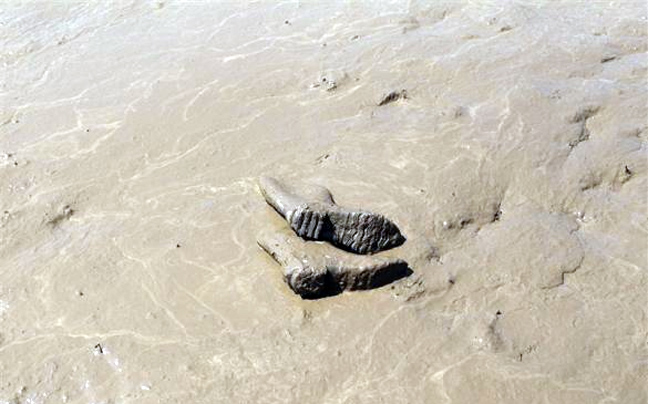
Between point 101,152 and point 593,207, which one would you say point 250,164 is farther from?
point 593,207

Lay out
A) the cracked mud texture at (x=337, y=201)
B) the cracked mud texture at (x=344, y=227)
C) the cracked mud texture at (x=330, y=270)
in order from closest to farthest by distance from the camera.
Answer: the cracked mud texture at (x=337, y=201), the cracked mud texture at (x=330, y=270), the cracked mud texture at (x=344, y=227)

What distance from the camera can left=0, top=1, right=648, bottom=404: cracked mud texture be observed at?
457 centimetres

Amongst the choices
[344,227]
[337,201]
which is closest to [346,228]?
[344,227]

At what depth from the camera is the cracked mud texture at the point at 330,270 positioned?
16.2 feet

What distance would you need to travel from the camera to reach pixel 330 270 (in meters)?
4.97

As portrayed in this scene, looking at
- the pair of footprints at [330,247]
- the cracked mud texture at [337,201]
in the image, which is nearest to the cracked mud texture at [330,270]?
the pair of footprints at [330,247]

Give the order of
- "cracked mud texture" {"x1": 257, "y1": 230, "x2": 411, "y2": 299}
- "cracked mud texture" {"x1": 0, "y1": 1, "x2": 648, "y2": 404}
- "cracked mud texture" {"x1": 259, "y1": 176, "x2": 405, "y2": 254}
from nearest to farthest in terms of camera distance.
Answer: "cracked mud texture" {"x1": 0, "y1": 1, "x2": 648, "y2": 404} → "cracked mud texture" {"x1": 257, "y1": 230, "x2": 411, "y2": 299} → "cracked mud texture" {"x1": 259, "y1": 176, "x2": 405, "y2": 254}

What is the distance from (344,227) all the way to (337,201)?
0.65 meters

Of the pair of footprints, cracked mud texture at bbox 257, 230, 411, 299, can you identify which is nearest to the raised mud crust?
the pair of footprints

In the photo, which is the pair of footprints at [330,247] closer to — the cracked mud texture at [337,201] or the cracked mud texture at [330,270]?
the cracked mud texture at [330,270]

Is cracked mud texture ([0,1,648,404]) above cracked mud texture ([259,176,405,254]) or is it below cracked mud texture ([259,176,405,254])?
below

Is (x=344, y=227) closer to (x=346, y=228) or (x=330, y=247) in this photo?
(x=346, y=228)

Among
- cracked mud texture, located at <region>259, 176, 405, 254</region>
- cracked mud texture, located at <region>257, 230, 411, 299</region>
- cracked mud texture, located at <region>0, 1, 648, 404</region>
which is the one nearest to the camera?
cracked mud texture, located at <region>0, 1, 648, 404</region>

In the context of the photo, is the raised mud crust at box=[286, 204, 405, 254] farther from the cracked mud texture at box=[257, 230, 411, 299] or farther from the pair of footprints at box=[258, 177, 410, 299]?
the cracked mud texture at box=[257, 230, 411, 299]
